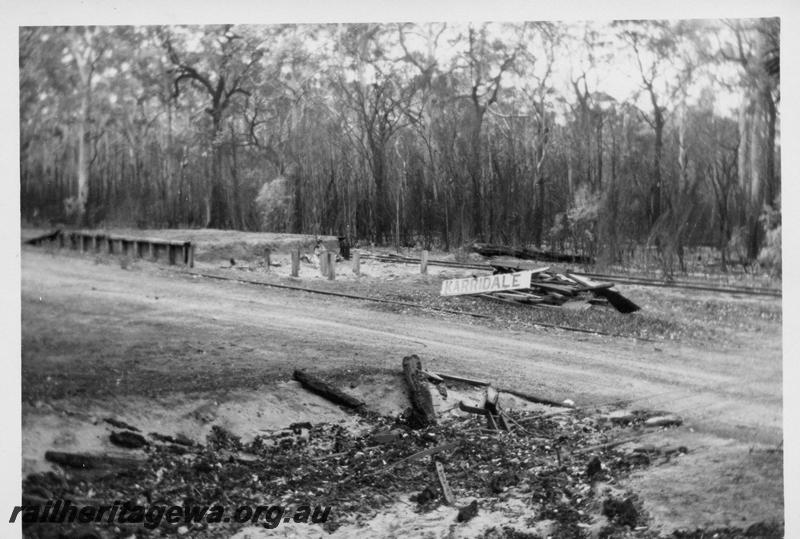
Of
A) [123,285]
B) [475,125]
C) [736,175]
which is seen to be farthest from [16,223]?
[736,175]

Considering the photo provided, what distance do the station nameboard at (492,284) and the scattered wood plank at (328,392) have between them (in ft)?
2.71

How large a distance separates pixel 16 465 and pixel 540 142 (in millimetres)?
3502

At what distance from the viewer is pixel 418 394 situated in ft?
13.1

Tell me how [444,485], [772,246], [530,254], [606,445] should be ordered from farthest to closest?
[530,254] < [772,246] < [606,445] < [444,485]

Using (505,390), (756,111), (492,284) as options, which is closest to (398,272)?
(492,284)

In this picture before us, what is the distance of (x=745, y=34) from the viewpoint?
13.2ft

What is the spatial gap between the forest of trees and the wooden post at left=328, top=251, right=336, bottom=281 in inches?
5.8

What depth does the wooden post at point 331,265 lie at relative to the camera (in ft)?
13.7

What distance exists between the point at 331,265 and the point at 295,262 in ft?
0.72

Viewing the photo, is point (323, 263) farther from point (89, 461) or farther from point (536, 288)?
point (89, 461)

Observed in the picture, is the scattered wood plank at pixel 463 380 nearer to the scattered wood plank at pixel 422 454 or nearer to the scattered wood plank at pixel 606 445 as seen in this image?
the scattered wood plank at pixel 422 454

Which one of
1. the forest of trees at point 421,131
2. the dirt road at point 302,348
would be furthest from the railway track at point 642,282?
the dirt road at point 302,348

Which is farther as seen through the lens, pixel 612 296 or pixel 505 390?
pixel 612 296

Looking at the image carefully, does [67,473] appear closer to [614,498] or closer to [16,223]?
[16,223]
